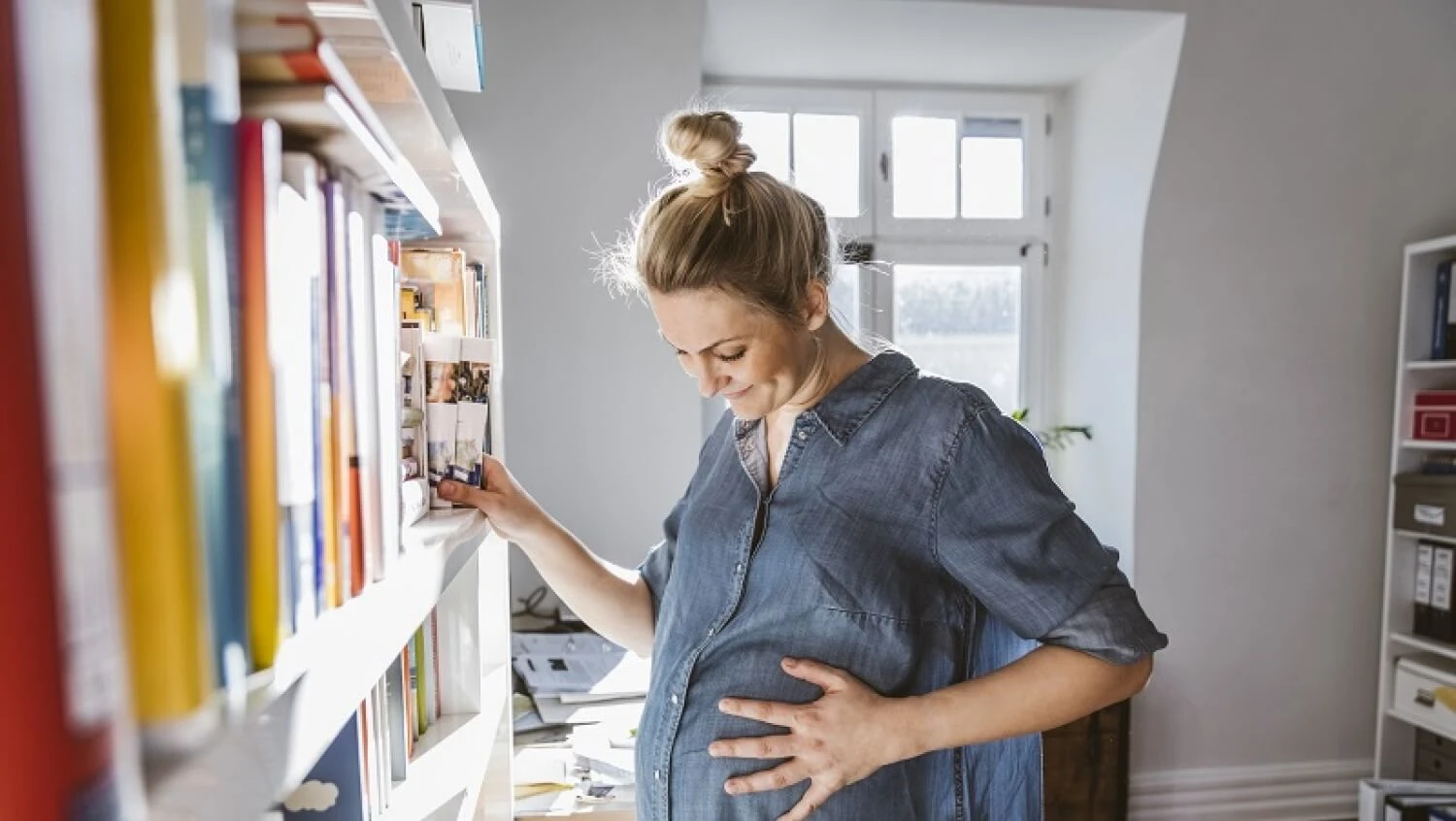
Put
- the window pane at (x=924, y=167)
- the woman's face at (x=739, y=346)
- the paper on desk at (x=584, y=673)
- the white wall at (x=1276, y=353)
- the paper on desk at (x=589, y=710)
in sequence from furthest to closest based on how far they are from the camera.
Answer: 1. the window pane at (x=924, y=167)
2. the white wall at (x=1276, y=353)
3. the paper on desk at (x=584, y=673)
4. the paper on desk at (x=589, y=710)
5. the woman's face at (x=739, y=346)

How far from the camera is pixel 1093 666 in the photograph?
868mm

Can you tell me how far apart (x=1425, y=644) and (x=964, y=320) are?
1.70 m

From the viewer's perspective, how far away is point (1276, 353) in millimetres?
2783

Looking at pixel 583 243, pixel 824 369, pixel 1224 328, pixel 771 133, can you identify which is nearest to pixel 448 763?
pixel 824 369

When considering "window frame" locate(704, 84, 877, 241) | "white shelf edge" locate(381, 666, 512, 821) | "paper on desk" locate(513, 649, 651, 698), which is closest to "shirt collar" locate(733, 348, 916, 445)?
"white shelf edge" locate(381, 666, 512, 821)

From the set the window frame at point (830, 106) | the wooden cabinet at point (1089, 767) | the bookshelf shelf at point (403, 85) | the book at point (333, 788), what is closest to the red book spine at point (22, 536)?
the bookshelf shelf at point (403, 85)

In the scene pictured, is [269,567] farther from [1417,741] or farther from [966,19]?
[1417,741]

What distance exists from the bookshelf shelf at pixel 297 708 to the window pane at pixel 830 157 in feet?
8.65

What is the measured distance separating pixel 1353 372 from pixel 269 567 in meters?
3.33

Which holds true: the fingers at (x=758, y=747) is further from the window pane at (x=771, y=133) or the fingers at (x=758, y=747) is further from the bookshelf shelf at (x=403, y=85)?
the window pane at (x=771, y=133)

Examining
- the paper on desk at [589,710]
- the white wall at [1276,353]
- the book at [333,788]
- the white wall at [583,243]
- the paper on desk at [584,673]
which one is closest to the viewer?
the book at [333,788]

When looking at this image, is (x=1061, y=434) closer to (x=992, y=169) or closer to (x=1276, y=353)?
(x=1276, y=353)

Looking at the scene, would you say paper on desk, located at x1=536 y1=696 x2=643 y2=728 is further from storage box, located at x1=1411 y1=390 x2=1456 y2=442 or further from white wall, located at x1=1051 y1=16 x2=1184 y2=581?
storage box, located at x1=1411 y1=390 x2=1456 y2=442

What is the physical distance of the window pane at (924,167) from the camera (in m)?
3.06
